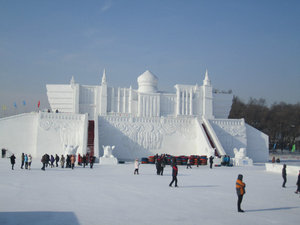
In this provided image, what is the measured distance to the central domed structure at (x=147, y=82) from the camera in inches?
1724

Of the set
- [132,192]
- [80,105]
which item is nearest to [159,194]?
[132,192]

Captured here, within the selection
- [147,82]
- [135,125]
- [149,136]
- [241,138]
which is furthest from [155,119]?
[241,138]

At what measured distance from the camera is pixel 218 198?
1216 cm

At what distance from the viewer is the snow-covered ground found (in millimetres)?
8734

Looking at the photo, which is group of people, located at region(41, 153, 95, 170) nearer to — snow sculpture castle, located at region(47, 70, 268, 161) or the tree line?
snow sculpture castle, located at region(47, 70, 268, 161)

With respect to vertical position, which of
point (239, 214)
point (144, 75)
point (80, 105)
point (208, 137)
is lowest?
point (239, 214)

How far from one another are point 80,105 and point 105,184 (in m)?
27.3

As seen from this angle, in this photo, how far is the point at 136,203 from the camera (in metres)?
10.8

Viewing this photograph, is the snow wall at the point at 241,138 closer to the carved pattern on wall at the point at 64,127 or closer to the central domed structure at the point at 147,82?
the central domed structure at the point at 147,82

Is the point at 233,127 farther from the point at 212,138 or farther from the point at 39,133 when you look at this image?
the point at 39,133

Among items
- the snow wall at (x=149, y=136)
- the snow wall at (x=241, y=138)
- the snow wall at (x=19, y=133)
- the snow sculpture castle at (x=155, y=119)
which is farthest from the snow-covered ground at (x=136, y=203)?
the snow wall at (x=241, y=138)

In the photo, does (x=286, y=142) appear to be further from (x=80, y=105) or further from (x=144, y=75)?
(x=80, y=105)

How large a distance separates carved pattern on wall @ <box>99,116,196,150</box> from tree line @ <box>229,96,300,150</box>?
29.4 metres

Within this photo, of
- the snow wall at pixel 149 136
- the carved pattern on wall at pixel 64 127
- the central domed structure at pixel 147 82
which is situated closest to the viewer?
the carved pattern on wall at pixel 64 127
